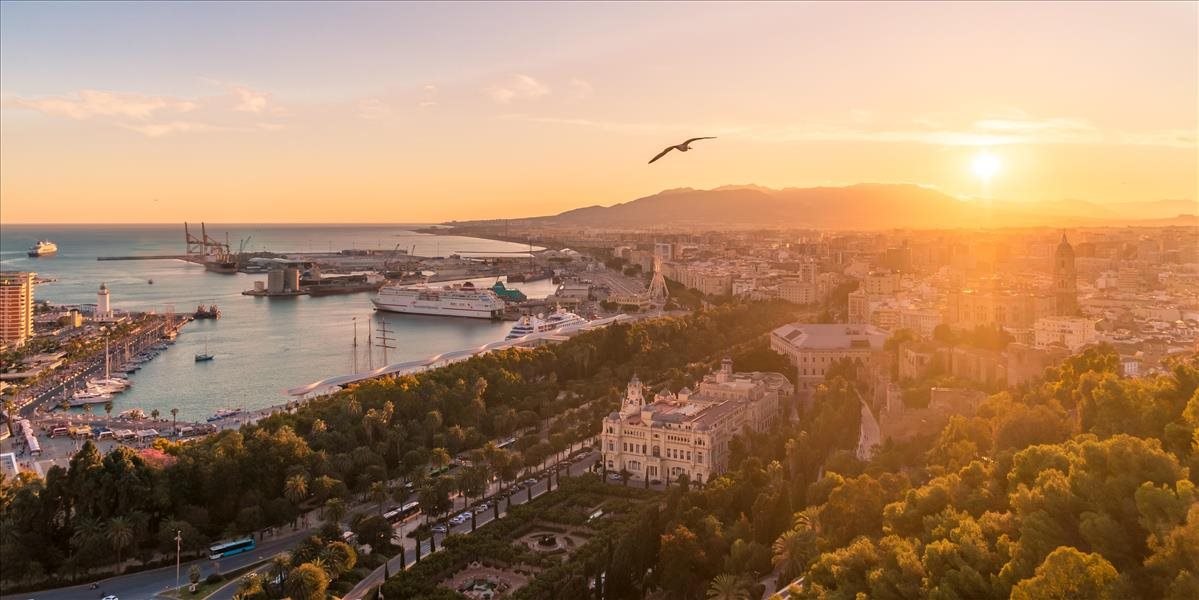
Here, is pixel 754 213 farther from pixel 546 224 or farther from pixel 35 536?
pixel 35 536

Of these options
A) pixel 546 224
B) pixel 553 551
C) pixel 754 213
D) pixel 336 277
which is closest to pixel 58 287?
pixel 336 277

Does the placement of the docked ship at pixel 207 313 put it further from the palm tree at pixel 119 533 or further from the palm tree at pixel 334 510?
the palm tree at pixel 334 510

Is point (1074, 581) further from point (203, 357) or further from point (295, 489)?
point (203, 357)

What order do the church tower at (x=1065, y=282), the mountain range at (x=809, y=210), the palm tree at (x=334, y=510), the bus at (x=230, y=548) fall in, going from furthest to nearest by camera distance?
the mountain range at (x=809, y=210)
the church tower at (x=1065, y=282)
the palm tree at (x=334, y=510)
the bus at (x=230, y=548)

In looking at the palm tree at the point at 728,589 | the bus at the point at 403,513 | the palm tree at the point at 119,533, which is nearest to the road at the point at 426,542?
the bus at the point at 403,513

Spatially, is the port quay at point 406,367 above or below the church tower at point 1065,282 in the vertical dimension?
below

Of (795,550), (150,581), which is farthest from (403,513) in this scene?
(795,550)
